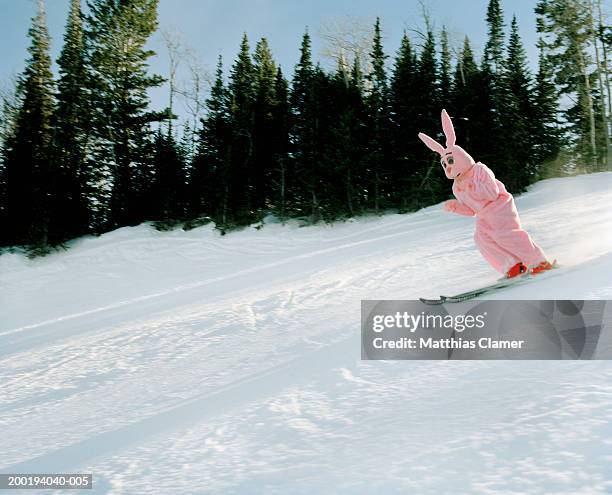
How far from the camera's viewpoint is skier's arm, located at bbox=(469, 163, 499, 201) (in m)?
5.33

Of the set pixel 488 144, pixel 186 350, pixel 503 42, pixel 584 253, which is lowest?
pixel 186 350

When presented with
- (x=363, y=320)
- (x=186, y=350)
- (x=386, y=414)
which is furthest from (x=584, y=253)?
(x=186, y=350)

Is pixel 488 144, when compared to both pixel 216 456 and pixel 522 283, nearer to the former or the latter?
pixel 522 283

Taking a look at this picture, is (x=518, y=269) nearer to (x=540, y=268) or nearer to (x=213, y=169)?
(x=540, y=268)

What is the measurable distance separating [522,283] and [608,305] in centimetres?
160

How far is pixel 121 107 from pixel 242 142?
7448mm

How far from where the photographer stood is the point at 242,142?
24344 mm

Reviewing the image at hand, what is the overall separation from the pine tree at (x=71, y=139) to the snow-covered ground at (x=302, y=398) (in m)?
14.0

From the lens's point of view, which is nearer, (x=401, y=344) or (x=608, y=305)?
(x=608, y=305)

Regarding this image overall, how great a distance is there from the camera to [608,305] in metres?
3.52

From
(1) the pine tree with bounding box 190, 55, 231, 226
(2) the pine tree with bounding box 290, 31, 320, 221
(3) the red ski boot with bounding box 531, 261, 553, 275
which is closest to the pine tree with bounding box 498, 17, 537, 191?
(2) the pine tree with bounding box 290, 31, 320, 221

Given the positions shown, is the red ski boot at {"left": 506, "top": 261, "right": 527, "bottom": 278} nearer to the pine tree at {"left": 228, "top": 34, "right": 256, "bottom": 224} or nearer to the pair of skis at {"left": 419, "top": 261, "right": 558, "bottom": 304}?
the pair of skis at {"left": 419, "top": 261, "right": 558, "bottom": 304}

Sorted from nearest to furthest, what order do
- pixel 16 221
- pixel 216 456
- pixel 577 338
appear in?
pixel 216 456, pixel 577 338, pixel 16 221

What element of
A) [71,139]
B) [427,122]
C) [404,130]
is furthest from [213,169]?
[427,122]
